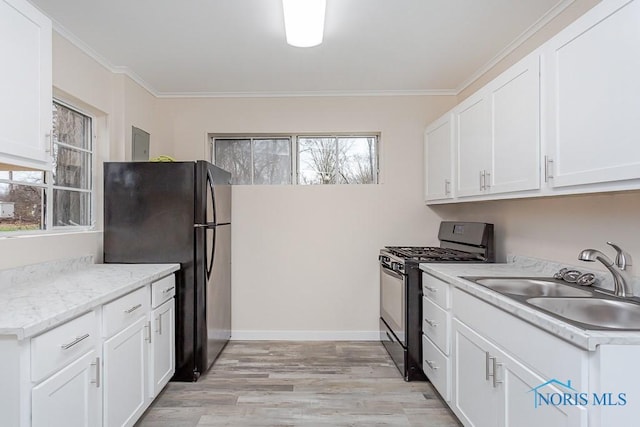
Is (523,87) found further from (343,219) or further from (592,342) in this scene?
(343,219)

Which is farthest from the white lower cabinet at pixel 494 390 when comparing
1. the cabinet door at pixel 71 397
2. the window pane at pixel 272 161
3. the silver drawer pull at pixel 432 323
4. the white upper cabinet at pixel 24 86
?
the window pane at pixel 272 161

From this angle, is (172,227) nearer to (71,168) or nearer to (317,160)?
(71,168)

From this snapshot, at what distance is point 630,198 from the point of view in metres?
1.77

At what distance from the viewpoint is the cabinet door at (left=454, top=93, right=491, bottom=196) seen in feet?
8.21

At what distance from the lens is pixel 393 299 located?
318cm

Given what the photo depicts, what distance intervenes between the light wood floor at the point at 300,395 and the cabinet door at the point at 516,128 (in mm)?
1520

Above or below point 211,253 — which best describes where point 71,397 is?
below

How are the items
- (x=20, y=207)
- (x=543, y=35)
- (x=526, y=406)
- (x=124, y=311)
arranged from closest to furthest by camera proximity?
(x=526, y=406) → (x=124, y=311) → (x=20, y=207) → (x=543, y=35)

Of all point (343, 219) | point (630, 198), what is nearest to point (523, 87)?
point (630, 198)

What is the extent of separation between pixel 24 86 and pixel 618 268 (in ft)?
9.17

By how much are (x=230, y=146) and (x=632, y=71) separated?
339 centimetres

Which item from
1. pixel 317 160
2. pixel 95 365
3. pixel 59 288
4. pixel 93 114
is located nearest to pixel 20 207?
pixel 59 288

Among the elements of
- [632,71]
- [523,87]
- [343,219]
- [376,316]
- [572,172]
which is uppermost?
[523,87]

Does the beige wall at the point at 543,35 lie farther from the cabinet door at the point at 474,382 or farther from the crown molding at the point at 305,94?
the cabinet door at the point at 474,382
